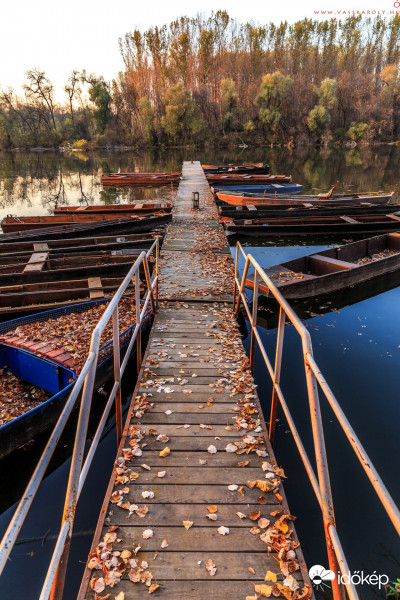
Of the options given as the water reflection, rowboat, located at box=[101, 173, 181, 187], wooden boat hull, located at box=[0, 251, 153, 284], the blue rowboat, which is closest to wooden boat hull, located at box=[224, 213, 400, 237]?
wooden boat hull, located at box=[0, 251, 153, 284]

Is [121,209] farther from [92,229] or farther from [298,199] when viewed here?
[298,199]

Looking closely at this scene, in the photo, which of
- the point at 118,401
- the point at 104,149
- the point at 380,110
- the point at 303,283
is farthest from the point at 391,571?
the point at 380,110

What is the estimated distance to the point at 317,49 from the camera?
282 ft

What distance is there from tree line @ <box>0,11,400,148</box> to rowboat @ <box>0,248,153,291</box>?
60.8m

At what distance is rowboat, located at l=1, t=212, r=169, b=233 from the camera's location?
51.4ft

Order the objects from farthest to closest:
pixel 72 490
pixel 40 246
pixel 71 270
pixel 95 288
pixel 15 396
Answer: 1. pixel 40 246
2. pixel 71 270
3. pixel 95 288
4. pixel 15 396
5. pixel 72 490

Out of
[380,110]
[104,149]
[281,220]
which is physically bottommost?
[281,220]

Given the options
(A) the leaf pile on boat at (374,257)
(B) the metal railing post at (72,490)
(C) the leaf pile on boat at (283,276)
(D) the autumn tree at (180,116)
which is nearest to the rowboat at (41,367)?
(B) the metal railing post at (72,490)

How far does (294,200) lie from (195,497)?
19381mm

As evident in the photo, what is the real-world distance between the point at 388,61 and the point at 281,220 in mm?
97055

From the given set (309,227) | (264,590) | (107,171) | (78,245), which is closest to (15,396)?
(264,590)

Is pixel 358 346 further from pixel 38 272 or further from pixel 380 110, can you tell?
pixel 380 110

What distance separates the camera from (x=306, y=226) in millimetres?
16188

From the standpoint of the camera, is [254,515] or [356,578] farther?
[356,578]
